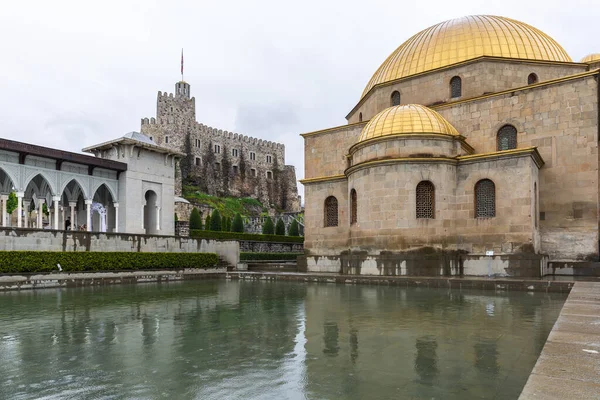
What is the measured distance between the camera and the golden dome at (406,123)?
18125mm

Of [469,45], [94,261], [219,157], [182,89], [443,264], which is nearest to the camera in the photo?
[443,264]

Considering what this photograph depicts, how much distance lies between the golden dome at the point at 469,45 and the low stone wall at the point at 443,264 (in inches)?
389

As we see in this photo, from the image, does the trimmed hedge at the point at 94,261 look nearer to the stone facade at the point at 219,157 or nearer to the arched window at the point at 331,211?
the arched window at the point at 331,211

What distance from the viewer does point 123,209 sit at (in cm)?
2488

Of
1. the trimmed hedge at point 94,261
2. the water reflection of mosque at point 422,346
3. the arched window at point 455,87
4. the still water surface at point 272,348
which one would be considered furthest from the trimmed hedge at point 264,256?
the water reflection of mosque at point 422,346

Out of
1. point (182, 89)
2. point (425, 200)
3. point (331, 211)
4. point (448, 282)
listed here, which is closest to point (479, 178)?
point (425, 200)

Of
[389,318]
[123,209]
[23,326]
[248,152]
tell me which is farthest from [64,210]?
[248,152]

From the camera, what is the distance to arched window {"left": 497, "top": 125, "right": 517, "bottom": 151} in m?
19.8

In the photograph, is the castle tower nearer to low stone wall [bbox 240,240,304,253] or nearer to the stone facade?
the stone facade

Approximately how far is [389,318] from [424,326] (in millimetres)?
909

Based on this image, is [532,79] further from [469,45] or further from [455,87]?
[455,87]

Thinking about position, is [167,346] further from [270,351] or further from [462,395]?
[462,395]

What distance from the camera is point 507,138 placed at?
65.3 feet

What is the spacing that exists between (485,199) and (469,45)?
332 inches
